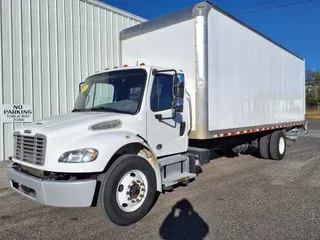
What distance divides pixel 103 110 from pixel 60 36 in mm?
5967

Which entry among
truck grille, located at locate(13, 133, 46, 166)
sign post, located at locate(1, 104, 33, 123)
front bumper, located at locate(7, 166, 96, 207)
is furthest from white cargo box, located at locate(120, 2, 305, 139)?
sign post, located at locate(1, 104, 33, 123)

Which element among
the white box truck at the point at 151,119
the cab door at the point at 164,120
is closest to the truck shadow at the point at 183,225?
the white box truck at the point at 151,119

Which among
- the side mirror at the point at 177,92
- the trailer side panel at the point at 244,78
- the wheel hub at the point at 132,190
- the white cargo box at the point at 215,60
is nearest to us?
the wheel hub at the point at 132,190

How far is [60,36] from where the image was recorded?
9.56 meters

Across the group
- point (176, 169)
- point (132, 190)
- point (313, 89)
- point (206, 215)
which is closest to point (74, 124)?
point (132, 190)

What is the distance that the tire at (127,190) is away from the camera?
152 inches

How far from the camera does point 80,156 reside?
147 inches

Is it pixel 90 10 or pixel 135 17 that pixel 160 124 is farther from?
pixel 135 17

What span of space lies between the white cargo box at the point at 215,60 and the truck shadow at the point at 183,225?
1516 millimetres

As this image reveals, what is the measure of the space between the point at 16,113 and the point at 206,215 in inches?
269

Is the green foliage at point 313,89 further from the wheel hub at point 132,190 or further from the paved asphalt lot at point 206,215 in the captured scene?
the wheel hub at point 132,190

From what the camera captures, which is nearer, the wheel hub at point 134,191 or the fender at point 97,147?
the fender at point 97,147

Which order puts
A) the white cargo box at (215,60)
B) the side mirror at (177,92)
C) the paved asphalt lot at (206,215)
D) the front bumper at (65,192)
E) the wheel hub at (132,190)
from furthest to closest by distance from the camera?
the white cargo box at (215,60), the side mirror at (177,92), the wheel hub at (132,190), the paved asphalt lot at (206,215), the front bumper at (65,192)

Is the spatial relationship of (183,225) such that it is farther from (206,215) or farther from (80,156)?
(80,156)
